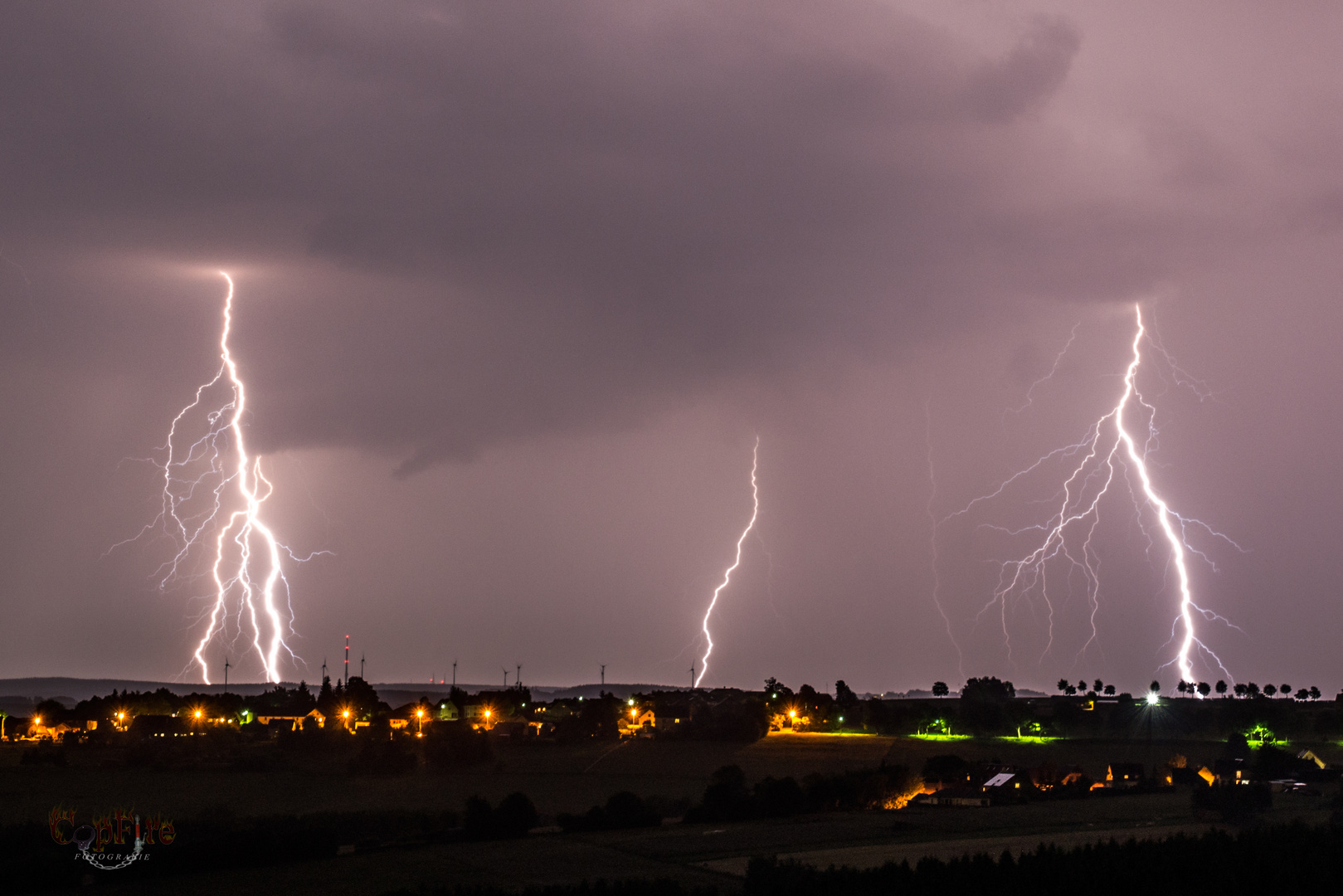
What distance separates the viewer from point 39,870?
105 feet

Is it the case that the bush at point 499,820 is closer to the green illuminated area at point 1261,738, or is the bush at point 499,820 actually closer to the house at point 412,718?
the house at point 412,718

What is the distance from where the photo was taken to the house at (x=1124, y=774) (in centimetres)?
5612

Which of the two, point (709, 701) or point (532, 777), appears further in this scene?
point (709, 701)

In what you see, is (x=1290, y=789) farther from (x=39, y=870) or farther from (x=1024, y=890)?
(x=39, y=870)

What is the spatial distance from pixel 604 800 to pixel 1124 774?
24.7 m

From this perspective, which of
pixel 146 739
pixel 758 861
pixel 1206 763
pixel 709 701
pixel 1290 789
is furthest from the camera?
pixel 709 701

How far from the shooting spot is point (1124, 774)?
58.8m

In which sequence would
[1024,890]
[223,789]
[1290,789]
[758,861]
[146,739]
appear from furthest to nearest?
[146,739] < [223,789] < [1290,789] < [758,861] < [1024,890]

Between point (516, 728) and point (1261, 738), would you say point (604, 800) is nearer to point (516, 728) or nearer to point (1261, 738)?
point (516, 728)

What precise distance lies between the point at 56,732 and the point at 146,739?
14.9 meters

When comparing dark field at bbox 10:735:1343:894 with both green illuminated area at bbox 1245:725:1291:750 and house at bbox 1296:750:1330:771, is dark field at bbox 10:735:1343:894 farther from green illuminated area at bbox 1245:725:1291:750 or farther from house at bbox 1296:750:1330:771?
house at bbox 1296:750:1330:771

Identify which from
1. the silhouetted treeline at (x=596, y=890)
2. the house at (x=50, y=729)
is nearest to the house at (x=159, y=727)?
the house at (x=50, y=729)

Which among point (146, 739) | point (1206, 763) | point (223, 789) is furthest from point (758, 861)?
point (146, 739)

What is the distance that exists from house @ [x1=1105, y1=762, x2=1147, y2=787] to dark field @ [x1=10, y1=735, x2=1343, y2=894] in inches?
29.7
